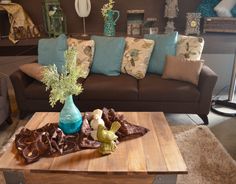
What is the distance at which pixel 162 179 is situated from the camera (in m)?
1.42

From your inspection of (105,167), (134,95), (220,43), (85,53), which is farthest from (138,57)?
(105,167)

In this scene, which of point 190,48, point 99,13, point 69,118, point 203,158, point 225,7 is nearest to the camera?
point 69,118

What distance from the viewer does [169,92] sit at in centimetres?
251

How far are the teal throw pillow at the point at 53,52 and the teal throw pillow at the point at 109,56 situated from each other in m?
0.41

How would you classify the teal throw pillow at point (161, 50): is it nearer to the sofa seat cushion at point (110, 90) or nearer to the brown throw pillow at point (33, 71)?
the sofa seat cushion at point (110, 90)

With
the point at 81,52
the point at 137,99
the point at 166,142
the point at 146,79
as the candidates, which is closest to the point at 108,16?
the point at 81,52

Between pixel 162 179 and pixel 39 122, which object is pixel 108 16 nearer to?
pixel 39 122

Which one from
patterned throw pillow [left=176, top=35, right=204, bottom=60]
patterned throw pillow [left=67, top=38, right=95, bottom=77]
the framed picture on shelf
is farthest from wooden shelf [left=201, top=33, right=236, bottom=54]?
patterned throw pillow [left=67, top=38, right=95, bottom=77]

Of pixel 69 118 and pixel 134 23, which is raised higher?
pixel 134 23

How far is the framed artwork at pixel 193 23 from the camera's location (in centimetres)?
328

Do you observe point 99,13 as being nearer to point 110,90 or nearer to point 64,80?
point 110,90

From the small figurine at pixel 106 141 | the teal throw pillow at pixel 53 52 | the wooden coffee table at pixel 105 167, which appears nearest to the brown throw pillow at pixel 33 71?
the teal throw pillow at pixel 53 52

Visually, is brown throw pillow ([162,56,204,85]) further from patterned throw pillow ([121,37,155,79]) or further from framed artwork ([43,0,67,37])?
framed artwork ([43,0,67,37])

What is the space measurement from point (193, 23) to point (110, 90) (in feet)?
5.40
